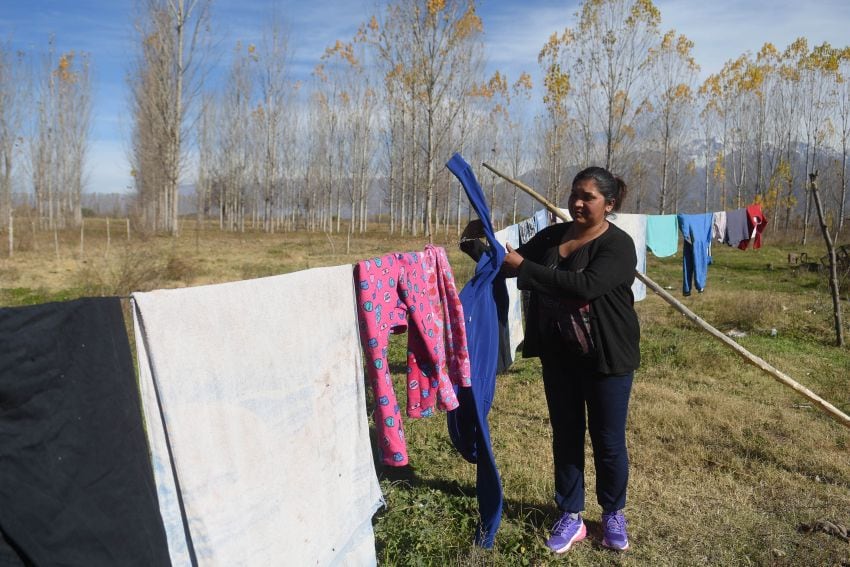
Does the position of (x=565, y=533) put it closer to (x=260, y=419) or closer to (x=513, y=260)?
(x=513, y=260)

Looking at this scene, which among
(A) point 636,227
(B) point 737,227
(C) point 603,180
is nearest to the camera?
(C) point 603,180

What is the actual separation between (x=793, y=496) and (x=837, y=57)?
105 ft

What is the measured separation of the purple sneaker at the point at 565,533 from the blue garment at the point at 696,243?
15.9 feet

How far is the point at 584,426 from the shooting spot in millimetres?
2840

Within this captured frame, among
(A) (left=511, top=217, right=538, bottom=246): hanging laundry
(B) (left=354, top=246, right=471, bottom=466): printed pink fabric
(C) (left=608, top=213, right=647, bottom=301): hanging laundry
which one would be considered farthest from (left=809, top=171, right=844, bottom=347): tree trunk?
(B) (left=354, top=246, right=471, bottom=466): printed pink fabric

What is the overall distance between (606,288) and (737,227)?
6.33 metres

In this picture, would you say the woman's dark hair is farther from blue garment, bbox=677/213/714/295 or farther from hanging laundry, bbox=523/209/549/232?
blue garment, bbox=677/213/714/295

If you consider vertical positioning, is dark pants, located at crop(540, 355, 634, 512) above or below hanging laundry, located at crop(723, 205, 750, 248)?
below

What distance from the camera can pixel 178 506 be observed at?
63.8 inches

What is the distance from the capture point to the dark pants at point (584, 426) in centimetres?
267

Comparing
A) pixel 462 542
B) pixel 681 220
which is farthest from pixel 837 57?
pixel 462 542

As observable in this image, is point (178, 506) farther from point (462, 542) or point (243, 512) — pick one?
point (462, 542)

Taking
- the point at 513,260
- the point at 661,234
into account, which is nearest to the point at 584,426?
the point at 513,260

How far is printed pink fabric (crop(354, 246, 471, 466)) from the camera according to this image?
2.37m
